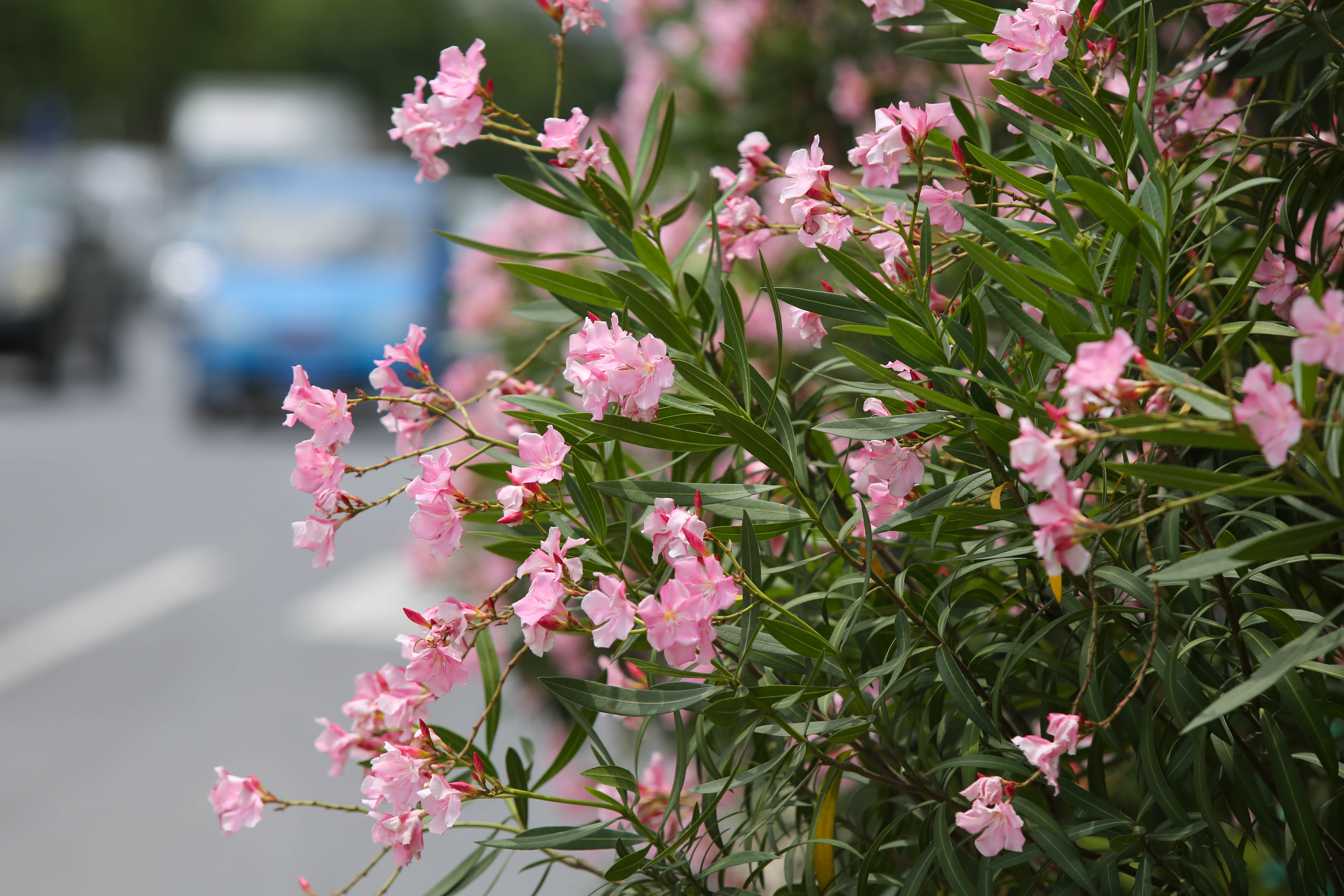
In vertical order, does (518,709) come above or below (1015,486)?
below

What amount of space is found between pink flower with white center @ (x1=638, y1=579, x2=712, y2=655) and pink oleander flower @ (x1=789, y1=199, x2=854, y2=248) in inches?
9.6

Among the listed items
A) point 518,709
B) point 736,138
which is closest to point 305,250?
point 518,709

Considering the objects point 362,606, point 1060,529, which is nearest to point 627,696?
point 1060,529

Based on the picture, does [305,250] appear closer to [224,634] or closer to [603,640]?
[224,634]

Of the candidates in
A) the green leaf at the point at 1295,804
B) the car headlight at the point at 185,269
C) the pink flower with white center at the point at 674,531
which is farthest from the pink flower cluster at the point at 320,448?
the car headlight at the point at 185,269

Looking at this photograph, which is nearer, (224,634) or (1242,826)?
(1242,826)

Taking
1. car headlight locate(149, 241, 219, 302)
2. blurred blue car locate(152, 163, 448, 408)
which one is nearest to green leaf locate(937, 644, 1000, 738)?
blurred blue car locate(152, 163, 448, 408)

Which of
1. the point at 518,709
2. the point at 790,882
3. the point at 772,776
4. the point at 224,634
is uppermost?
the point at 772,776

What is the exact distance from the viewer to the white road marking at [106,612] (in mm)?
4188

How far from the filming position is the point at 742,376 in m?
0.71

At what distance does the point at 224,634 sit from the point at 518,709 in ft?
6.32

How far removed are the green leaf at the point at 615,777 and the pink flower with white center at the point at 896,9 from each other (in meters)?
0.55

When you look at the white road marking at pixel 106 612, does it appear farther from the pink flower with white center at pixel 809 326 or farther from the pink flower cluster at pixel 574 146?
the pink flower with white center at pixel 809 326

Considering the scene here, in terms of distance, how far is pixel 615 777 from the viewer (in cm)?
74
